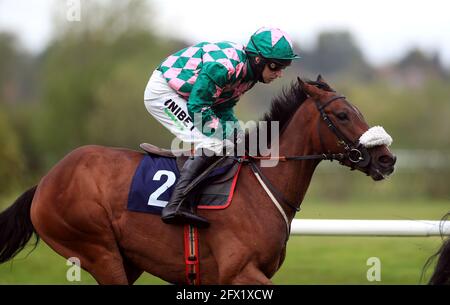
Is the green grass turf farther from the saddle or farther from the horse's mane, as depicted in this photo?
the saddle

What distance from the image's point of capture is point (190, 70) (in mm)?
4625

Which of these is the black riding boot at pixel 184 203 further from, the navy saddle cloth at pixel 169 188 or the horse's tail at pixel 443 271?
the horse's tail at pixel 443 271

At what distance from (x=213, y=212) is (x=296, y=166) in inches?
23.9

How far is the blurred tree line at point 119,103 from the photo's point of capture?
73.2 ft

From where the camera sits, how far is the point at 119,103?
25172mm

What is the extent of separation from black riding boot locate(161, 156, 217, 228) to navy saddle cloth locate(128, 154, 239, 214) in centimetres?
7

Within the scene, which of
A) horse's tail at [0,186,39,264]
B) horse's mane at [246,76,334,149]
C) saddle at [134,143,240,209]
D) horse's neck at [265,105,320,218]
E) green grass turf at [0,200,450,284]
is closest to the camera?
saddle at [134,143,240,209]

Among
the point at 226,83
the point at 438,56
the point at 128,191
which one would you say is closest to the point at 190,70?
the point at 226,83

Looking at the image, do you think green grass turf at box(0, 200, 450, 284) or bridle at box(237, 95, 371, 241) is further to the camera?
green grass turf at box(0, 200, 450, 284)

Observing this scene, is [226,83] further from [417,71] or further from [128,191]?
[417,71]

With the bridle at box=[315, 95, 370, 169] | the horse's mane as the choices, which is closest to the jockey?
the horse's mane

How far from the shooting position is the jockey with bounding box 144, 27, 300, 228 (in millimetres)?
4418

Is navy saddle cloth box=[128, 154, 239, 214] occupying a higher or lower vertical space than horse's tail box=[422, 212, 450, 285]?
higher

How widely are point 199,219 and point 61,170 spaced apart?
3.29 feet
